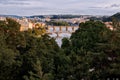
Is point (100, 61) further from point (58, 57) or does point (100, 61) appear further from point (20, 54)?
point (20, 54)

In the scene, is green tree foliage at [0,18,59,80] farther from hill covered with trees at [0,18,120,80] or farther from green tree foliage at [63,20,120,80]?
green tree foliage at [63,20,120,80]

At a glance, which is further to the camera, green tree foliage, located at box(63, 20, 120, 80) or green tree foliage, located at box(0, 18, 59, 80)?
green tree foliage, located at box(0, 18, 59, 80)

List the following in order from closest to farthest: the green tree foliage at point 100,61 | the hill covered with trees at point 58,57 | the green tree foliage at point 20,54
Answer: the green tree foliage at point 100,61, the hill covered with trees at point 58,57, the green tree foliage at point 20,54

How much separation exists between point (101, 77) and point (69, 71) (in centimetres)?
210

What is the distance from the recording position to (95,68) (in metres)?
26.3

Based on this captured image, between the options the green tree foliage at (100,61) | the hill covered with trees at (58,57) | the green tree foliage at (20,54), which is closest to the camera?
the green tree foliage at (100,61)

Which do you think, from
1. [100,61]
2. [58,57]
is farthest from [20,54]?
[100,61]

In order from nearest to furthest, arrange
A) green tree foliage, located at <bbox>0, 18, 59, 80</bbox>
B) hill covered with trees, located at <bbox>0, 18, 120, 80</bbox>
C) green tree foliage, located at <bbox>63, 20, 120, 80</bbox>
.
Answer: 1. green tree foliage, located at <bbox>63, 20, 120, 80</bbox>
2. hill covered with trees, located at <bbox>0, 18, 120, 80</bbox>
3. green tree foliage, located at <bbox>0, 18, 59, 80</bbox>

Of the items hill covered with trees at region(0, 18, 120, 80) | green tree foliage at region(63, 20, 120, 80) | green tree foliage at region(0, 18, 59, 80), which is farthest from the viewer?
green tree foliage at region(0, 18, 59, 80)

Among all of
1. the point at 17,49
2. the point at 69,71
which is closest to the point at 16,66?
the point at 17,49

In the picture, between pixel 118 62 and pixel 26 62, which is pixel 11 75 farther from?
pixel 118 62

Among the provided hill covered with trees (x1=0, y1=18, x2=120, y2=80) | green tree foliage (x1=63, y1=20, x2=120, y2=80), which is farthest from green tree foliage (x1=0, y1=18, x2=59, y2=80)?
green tree foliage (x1=63, y1=20, x2=120, y2=80)

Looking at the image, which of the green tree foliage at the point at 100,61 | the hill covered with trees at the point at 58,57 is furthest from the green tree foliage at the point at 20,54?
the green tree foliage at the point at 100,61

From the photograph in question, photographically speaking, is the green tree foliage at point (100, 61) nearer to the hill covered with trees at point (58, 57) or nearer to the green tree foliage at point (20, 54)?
the hill covered with trees at point (58, 57)
